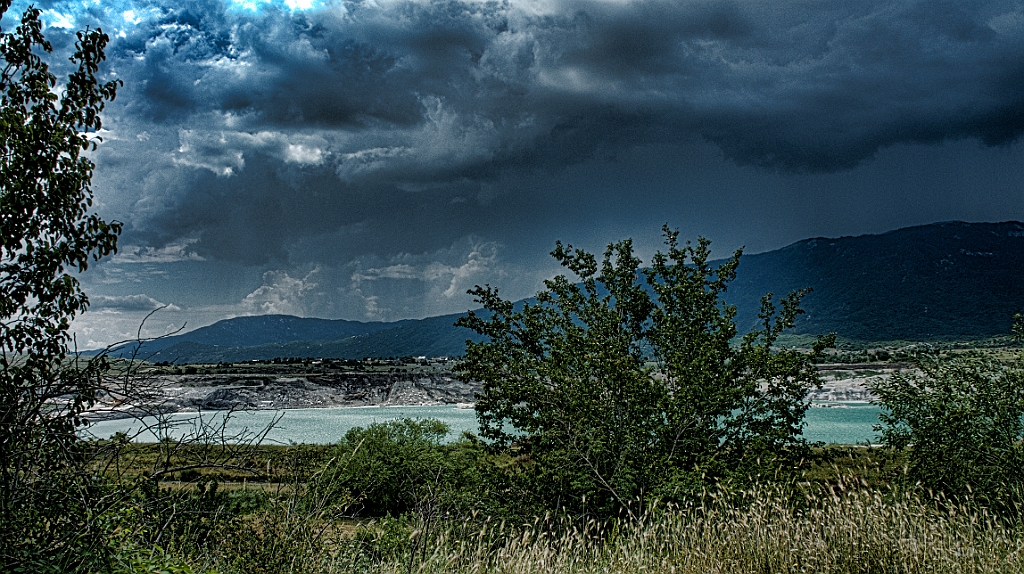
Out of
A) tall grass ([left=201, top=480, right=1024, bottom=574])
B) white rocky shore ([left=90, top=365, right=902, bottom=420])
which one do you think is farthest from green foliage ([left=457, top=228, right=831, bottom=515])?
white rocky shore ([left=90, top=365, right=902, bottom=420])

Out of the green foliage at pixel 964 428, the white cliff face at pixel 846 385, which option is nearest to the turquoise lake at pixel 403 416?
the white cliff face at pixel 846 385

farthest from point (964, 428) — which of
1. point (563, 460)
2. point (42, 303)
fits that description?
point (42, 303)

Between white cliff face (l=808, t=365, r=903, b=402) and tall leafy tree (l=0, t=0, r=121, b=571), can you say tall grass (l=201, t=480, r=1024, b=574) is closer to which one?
tall leafy tree (l=0, t=0, r=121, b=571)

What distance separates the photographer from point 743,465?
1337 cm

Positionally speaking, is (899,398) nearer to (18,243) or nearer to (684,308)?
(684,308)

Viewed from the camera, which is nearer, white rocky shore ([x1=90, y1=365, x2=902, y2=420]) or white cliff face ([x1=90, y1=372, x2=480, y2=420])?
white rocky shore ([x1=90, y1=365, x2=902, y2=420])

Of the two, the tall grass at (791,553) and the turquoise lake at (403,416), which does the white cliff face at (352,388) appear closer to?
the turquoise lake at (403,416)

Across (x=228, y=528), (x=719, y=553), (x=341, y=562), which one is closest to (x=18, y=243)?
(x=228, y=528)

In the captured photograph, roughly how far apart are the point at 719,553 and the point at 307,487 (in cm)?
410

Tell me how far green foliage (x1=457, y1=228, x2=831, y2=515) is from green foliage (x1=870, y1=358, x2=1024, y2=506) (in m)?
1.99

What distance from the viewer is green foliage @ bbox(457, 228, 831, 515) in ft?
45.4

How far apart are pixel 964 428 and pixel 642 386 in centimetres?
610

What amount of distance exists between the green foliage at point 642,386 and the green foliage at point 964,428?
78.5 inches

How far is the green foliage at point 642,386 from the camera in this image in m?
13.8
